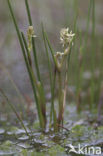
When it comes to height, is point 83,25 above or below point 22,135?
below

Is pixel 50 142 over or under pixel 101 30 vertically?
over

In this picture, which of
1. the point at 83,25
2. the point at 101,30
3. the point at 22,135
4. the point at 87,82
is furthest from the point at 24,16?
the point at 22,135

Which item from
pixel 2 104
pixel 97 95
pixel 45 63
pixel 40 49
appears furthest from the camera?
pixel 40 49

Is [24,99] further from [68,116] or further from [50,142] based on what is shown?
[50,142]

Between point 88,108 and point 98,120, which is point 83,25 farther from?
point 98,120

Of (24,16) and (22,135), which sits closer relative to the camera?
(22,135)

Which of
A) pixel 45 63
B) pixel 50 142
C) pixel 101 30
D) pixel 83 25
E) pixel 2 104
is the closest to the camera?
pixel 50 142

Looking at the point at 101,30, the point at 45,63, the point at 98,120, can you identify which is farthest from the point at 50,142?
the point at 101,30

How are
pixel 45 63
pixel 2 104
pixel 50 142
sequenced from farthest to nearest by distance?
pixel 45 63 → pixel 2 104 → pixel 50 142

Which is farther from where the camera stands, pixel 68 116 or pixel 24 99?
pixel 24 99
